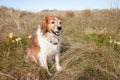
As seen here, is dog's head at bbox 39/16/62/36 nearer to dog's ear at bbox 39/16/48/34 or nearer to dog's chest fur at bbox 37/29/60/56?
dog's ear at bbox 39/16/48/34

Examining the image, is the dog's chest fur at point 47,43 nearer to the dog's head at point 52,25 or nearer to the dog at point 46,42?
the dog at point 46,42

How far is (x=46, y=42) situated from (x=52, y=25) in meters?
0.44

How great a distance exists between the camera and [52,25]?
5.53 metres

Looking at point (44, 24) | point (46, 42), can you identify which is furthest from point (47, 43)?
point (44, 24)

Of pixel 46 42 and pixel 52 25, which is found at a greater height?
pixel 52 25

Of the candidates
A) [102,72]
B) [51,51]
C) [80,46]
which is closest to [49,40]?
[51,51]

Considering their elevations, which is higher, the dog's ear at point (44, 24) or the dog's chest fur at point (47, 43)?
the dog's ear at point (44, 24)

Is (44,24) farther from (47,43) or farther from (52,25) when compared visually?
(47,43)

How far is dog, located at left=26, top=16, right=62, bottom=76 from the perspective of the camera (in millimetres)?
5577

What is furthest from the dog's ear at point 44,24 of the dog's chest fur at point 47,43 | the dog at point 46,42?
the dog's chest fur at point 47,43

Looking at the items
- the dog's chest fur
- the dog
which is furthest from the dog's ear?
the dog's chest fur

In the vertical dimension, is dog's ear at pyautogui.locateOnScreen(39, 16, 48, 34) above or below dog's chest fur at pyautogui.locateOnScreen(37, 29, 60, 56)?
above

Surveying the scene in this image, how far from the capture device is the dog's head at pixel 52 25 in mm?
5467

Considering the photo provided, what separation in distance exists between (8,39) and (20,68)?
2.14 meters
